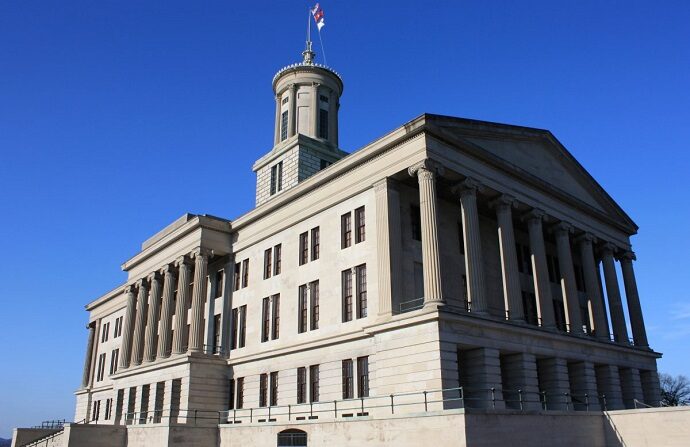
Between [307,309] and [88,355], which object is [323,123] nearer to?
[307,309]

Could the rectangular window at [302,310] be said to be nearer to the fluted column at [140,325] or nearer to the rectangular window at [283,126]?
the fluted column at [140,325]

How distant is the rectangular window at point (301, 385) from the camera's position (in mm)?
36656

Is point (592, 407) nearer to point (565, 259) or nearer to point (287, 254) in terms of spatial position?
point (565, 259)

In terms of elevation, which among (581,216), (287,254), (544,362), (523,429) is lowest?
(523,429)

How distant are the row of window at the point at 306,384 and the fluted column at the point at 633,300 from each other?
24969mm

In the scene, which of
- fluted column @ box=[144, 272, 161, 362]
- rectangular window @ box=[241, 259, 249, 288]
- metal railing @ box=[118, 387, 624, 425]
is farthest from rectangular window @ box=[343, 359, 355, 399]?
fluted column @ box=[144, 272, 161, 362]

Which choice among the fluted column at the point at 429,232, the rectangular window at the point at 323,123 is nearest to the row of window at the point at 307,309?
the fluted column at the point at 429,232

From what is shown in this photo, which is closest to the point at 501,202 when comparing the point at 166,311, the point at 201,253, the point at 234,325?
the point at 234,325

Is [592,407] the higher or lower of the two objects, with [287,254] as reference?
lower

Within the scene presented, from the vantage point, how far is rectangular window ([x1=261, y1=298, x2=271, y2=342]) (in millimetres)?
41875

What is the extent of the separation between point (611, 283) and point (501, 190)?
15832 millimetres

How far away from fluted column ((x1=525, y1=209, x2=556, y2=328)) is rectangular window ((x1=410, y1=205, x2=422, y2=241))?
8147mm

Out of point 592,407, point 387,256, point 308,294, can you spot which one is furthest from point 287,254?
point 592,407

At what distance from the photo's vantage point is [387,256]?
106 feet
